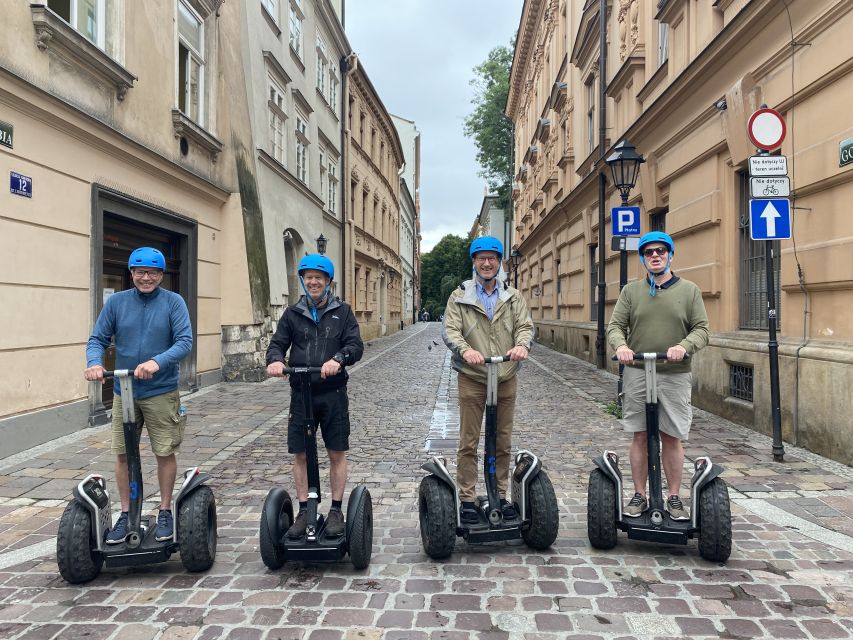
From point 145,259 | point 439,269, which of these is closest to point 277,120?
point 145,259

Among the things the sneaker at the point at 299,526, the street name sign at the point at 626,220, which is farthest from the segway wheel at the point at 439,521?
the street name sign at the point at 626,220

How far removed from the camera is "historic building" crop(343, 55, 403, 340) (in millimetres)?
23203

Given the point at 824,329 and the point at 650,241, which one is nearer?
the point at 650,241

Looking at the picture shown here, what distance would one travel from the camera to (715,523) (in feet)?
11.3

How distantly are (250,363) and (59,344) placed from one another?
15.8ft

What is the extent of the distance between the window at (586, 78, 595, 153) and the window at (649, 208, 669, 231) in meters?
4.85

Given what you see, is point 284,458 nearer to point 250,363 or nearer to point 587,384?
point 250,363

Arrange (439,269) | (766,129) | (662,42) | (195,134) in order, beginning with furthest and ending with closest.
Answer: (439,269)
(662,42)
(195,134)
(766,129)

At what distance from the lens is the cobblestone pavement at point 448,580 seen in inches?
112

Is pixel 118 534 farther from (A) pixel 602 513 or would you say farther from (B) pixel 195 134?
(B) pixel 195 134

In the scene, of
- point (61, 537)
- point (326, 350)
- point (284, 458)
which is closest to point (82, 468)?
point (284, 458)

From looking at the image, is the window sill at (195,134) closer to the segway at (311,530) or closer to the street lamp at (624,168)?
the street lamp at (624,168)

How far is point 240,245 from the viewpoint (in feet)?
38.3

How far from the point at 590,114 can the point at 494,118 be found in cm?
2194
